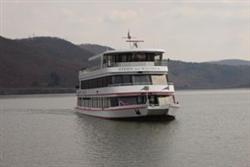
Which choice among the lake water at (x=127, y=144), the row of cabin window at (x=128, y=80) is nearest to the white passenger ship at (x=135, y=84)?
the row of cabin window at (x=128, y=80)

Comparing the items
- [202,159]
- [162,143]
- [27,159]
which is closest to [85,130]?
[162,143]

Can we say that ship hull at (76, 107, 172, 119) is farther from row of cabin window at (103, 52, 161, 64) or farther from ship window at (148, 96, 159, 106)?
→ row of cabin window at (103, 52, 161, 64)

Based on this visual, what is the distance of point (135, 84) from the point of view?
55.5 metres

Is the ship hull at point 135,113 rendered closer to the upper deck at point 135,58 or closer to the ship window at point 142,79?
the ship window at point 142,79

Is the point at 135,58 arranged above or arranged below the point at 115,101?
above

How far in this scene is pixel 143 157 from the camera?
35.1 meters

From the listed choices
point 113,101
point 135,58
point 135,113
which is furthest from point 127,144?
point 135,58

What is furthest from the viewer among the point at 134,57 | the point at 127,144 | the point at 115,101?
the point at 134,57

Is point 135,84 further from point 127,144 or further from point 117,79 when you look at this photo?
point 127,144

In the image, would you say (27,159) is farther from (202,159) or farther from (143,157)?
(202,159)

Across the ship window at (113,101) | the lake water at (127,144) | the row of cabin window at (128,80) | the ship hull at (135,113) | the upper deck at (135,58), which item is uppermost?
the upper deck at (135,58)

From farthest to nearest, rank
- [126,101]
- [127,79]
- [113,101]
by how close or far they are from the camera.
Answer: [113,101] → [127,79] → [126,101]

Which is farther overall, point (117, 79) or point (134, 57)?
point (134, 57)

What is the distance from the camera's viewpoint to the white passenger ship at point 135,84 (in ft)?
180
